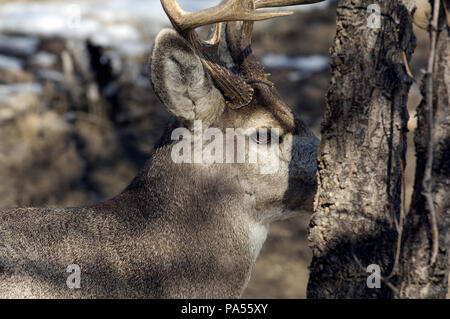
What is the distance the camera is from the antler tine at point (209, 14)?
135 inches

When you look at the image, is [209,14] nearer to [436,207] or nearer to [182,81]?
[182,81]

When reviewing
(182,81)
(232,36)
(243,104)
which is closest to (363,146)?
(243,104)

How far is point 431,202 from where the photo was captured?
3.06 metres

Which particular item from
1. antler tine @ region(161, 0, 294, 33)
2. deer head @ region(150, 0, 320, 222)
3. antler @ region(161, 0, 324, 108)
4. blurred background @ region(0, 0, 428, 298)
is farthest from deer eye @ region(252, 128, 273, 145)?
blurred background @ region(0, 0, 428, 298)

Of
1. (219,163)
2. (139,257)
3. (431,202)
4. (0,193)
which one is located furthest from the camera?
(0,193)

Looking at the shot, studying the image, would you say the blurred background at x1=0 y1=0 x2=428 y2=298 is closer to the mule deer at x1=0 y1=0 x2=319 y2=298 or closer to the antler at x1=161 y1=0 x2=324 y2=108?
the mule deer at x1=0 y1=0 x2=319 y2=298

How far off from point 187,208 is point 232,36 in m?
1.18

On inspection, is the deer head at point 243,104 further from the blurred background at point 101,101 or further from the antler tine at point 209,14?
the blurred background at point 101,101

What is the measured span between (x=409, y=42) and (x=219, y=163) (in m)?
1.29

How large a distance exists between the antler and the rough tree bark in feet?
1.37

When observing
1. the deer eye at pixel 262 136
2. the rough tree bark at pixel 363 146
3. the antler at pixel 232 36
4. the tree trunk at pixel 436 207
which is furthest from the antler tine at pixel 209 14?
the tree trunk at pixel 436 207

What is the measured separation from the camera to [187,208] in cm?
380

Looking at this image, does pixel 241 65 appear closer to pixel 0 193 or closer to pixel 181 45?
pixel 181 45
